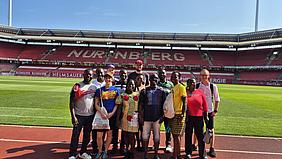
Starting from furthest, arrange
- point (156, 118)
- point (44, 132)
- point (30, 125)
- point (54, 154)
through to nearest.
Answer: point (30, 125) < point (44, 132) < point (54, 154) < point (156, 118)

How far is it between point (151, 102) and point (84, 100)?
1342 millimetres

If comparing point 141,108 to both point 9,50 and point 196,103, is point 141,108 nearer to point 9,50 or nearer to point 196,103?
point 196,103

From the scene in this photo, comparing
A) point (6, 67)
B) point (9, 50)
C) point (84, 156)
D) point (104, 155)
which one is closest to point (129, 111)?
point (104, 155)

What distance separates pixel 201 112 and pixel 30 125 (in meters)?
5.72

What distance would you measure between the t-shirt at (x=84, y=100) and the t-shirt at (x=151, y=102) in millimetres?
1018

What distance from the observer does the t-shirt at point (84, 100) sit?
541 centimetres

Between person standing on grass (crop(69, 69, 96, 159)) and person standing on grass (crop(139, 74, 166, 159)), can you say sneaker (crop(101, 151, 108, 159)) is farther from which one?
person standing on grass (crop(139, 74, 166, 159))

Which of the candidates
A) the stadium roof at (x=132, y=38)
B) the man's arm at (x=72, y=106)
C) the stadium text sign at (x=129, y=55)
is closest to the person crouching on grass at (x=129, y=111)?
the man's arm at (x=72, y=106)

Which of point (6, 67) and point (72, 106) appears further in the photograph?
point (6, 67)

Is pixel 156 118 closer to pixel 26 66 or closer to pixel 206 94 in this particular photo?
pixel 206 94

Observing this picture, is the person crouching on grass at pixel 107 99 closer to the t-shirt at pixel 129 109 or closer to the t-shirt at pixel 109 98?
the t-shirt at pixel 109 98

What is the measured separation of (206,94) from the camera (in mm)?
5996

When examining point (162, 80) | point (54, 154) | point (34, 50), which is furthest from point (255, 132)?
point (34, 50)

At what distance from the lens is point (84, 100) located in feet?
17.9
